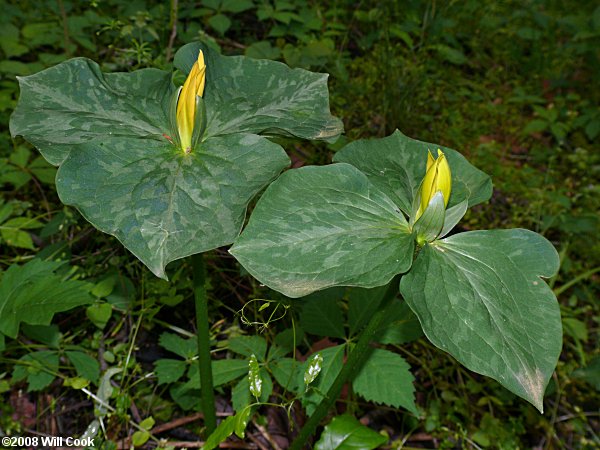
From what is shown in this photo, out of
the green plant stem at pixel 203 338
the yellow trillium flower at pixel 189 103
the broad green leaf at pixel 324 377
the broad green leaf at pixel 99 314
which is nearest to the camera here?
the yellow trillium flower at pixel 189 103

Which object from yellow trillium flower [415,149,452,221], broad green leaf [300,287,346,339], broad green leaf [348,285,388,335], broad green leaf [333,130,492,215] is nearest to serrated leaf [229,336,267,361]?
broad green leaf [300,287,346,339]

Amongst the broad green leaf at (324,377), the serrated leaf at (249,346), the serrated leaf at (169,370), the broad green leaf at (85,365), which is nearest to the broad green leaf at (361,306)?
the broad green leaf at (324,377)

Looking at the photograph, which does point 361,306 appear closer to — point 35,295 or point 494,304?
point 494,304

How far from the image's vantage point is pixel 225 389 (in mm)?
1742

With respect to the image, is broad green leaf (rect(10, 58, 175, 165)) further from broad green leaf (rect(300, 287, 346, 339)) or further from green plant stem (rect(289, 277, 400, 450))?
broad green leaf (rect(300, 287, 346, 339))

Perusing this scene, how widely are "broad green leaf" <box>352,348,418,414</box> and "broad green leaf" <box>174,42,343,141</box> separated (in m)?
0.62

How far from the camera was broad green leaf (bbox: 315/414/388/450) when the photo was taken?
1253 millimetres

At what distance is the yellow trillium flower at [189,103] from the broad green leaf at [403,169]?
1.02ft

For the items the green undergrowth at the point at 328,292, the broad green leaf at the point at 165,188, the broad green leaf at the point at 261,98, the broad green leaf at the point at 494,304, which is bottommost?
the green undergrowth at the point at 328,292

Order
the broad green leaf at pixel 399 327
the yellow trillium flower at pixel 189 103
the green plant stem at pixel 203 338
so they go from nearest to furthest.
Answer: the yellow trillium flower at pixel 189 103
the green plant stem at pixel 203 338
the broad green leaf at pixel 399 327

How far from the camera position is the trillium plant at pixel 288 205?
888 mm

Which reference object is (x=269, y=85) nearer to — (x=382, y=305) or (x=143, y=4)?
(x=382, y=305)

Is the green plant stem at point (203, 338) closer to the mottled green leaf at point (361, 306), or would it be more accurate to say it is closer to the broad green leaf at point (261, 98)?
the broad green leaf at point (261, 98)

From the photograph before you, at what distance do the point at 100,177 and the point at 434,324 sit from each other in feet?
1.97
